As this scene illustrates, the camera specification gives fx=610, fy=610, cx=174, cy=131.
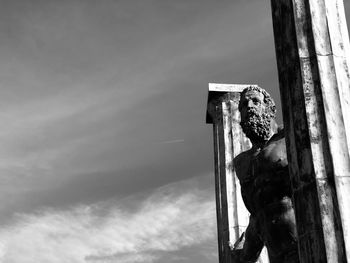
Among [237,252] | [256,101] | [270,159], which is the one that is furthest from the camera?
[237,252]

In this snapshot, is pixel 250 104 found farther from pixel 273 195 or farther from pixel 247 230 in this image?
pixel 247 230

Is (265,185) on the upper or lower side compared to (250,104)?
lower

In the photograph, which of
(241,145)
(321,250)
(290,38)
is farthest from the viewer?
(241,145)

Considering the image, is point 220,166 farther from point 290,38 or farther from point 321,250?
point 321,250

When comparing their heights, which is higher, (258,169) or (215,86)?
(215,86)

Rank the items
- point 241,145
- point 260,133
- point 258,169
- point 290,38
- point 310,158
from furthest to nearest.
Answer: point 241,145 → point 260,133 → point 258,169 → point 290,38 → point 310,158

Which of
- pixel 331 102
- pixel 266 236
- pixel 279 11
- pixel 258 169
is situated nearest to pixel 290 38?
pixel 279 11

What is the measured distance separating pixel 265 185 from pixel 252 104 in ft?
4.43

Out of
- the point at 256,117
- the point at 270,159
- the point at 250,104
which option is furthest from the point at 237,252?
the point at 250,104

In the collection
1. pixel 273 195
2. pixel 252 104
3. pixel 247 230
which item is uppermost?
pixel 252 104

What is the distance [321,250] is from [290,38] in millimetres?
→ 2384

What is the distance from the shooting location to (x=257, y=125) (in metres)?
8.77

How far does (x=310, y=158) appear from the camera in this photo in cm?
603

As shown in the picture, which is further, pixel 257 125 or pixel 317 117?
pixel 257 125
